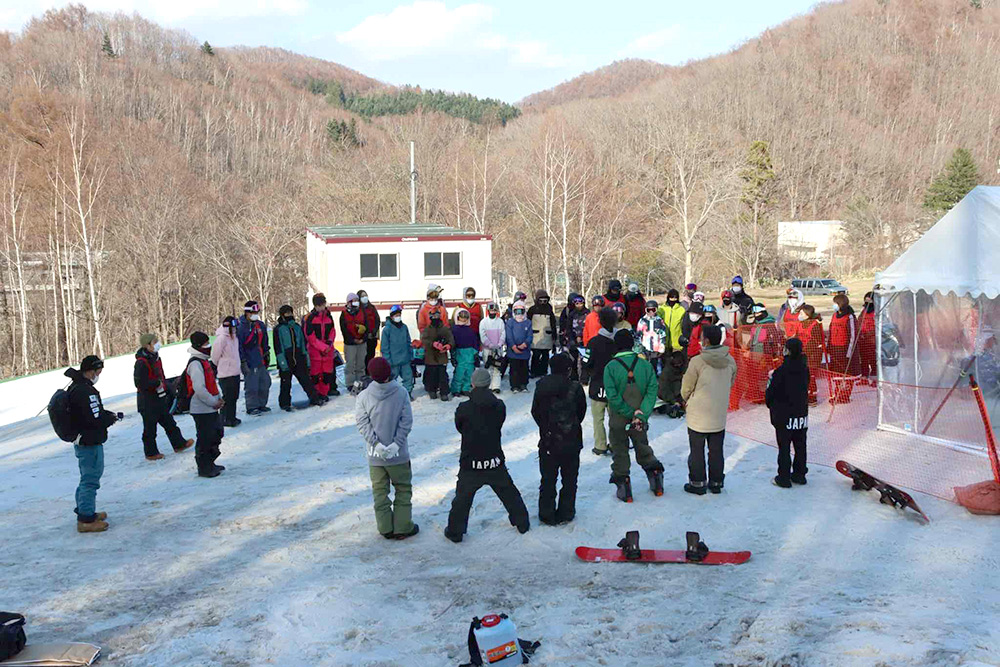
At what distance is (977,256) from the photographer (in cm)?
895

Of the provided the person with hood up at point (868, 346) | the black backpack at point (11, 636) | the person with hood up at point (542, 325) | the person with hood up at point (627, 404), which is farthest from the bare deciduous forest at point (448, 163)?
the black backpack at point (11, 636)

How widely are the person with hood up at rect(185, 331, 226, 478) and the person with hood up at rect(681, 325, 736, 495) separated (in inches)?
197

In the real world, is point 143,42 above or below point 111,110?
above

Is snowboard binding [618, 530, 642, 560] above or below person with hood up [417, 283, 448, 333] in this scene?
below

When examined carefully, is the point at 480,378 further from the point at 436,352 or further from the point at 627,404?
the point at 436,352

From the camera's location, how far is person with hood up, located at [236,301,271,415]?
11.2 meters

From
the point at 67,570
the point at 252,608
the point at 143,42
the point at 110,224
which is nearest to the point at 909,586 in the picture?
the point at 252,608

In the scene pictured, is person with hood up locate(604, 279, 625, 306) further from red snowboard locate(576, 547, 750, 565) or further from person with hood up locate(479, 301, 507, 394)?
red snowboard locate(576, 547, 750, 565)

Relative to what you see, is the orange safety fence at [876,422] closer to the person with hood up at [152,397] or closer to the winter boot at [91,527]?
the person with hood up at [152,397]

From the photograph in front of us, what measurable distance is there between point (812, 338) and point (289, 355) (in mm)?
7567

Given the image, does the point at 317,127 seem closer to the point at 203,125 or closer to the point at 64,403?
the point at 203,125

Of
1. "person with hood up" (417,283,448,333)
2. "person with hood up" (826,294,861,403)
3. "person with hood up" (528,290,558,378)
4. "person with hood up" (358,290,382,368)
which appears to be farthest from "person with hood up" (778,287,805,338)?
"person with hood up" (358,290,382,368)

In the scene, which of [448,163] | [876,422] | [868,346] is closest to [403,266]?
[868,346]

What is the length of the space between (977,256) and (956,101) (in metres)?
122
